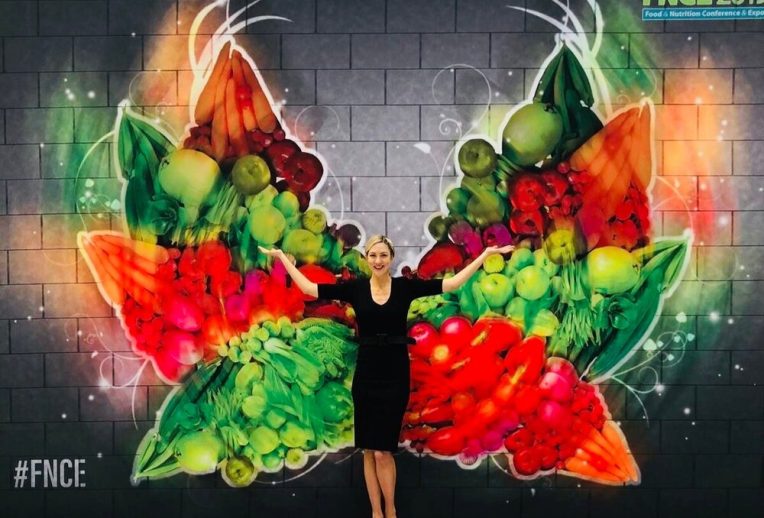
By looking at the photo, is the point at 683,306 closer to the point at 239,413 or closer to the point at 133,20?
the point at 239,413

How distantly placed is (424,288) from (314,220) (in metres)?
0.66

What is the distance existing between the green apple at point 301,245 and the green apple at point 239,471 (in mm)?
1051

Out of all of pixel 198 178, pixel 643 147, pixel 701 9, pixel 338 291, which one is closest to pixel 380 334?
pixel 338 291

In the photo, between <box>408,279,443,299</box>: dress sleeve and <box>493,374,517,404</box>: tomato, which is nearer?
<box>408,279,443,299</box>: dress sleeve

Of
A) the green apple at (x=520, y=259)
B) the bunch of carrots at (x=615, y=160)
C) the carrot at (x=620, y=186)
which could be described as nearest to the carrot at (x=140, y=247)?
the green apple at (x=520, y=259)

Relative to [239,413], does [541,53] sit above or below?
above

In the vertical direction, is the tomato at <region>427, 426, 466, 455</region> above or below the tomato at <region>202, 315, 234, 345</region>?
below

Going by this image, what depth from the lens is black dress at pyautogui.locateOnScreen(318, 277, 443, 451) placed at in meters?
3.39

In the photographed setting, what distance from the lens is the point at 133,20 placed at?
144 inches

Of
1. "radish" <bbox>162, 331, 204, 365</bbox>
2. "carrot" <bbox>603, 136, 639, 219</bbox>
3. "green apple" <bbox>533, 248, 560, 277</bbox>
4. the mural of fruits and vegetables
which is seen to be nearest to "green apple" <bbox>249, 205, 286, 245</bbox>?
the mural of fruits and vegetables

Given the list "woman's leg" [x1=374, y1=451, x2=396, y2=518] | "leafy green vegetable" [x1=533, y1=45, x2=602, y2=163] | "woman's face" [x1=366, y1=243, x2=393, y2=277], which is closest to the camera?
"woman's face" [x1=366, y1=243, x2=393, y2=277]

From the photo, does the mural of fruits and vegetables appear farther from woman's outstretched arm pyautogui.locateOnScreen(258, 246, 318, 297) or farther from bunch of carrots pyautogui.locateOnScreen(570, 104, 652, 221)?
woman's outstretched arm pyautogui.locateOnScreen(258, 246, 318, 297)

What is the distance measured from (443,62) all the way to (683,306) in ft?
5.57

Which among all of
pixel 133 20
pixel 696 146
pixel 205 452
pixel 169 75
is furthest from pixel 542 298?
pixel 133 20
